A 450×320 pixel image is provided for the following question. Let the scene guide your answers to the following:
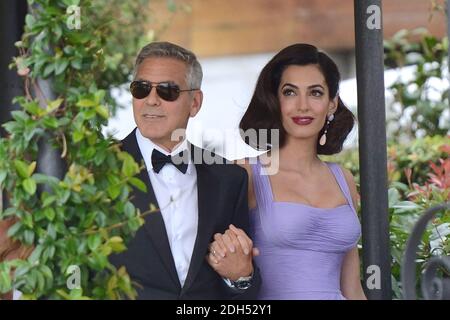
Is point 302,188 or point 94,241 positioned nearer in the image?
point 94,241

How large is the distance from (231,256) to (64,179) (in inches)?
29.5

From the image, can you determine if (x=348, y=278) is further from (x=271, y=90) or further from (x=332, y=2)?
(x=332, y=2)

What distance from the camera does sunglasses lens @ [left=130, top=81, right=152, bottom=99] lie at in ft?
10.9

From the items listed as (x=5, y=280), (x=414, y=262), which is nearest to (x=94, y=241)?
(x=5, y=280)

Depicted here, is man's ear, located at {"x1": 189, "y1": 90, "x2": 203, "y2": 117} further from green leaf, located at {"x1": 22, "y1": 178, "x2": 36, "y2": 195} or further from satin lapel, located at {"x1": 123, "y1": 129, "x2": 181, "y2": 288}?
green leaf, located at {"x1": 22, "y1": 178, "x2": 36, "y2": 195}

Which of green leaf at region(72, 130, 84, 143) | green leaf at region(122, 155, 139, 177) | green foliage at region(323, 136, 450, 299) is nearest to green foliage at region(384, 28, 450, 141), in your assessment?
green foliage at region(323, 136, 450, 299)

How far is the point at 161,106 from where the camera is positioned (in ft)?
10.9

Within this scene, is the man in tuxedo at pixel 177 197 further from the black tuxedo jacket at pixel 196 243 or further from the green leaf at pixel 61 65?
the green leaf at pixel 61 65

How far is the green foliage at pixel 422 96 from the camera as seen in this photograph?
24.5 feet

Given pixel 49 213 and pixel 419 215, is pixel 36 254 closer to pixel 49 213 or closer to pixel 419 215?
pixel 49 213

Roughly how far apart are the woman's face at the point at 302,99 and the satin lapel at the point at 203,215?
0.44 metres

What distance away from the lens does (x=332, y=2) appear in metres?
15.4

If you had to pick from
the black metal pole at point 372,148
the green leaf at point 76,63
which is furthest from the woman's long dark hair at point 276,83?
the green leaf at point 76,63
